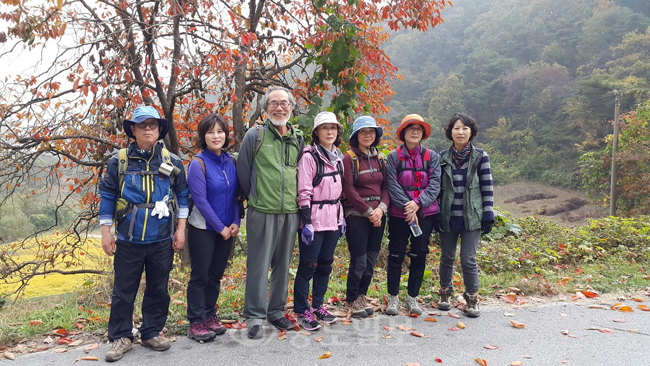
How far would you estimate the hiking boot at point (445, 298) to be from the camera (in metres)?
4.34

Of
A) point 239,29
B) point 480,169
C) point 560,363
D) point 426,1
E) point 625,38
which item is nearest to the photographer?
point 560,363

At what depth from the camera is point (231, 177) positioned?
3660 mm

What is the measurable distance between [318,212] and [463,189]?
1545 millimetres

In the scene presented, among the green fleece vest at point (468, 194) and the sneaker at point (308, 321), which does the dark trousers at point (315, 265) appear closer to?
the sneaker at point (308, 321)

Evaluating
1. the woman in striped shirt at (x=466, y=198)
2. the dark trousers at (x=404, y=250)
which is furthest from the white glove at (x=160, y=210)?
the woman in striped shirt at (x=466, y=198)

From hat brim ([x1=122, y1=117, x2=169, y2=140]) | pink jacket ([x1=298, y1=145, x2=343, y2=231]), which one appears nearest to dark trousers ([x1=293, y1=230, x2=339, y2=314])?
pink jacket ([x1=298, y1=145, x2=343, y2=231])

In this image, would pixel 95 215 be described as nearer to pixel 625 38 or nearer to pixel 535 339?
pixel 535 339

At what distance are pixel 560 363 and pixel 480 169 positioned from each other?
1.86m

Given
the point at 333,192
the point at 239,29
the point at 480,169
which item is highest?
the point at 239,29

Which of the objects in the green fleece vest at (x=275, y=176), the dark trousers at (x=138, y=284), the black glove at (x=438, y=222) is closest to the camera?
the dark trousers at (x=138, y=284)

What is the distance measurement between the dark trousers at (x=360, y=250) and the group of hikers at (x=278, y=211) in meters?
0.01

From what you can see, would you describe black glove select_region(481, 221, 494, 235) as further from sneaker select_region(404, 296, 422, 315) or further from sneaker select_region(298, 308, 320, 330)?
sneaker select_region(298, 308, 320, 330)

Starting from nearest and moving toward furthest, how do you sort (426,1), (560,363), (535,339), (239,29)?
1. (560,363)
2. (535,339)
3. (239,29)
4. (426,1)

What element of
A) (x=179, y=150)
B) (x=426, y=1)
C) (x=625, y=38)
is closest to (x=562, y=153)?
(x=625, y=38)
